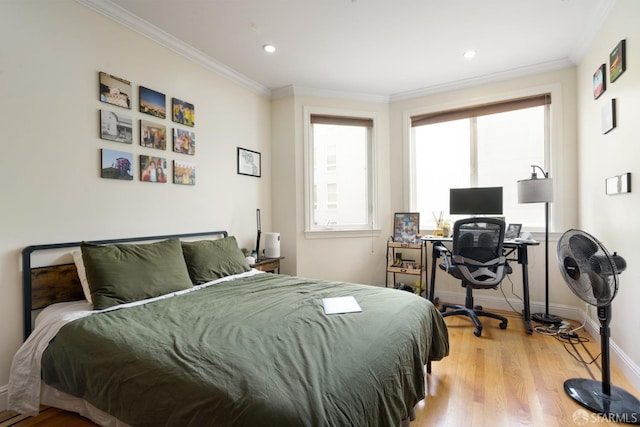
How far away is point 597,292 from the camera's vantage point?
1.71 m

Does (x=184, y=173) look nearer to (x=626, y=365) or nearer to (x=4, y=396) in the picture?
(x=4, y=396)

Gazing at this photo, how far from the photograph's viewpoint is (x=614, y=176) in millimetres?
2156

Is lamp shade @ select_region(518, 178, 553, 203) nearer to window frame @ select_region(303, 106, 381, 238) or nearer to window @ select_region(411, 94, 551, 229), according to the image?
window @ select_region(411, 94, 551, 229)

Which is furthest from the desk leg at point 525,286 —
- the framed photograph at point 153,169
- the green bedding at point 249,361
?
the framed photograph at point 153,169

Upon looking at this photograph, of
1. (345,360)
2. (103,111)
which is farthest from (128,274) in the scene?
(345,360)

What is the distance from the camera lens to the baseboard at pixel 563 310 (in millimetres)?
1962

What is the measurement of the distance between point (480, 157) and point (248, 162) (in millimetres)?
2816

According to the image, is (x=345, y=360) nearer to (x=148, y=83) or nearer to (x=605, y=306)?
(x=605, y=306)

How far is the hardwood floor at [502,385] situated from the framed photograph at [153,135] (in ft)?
6.21

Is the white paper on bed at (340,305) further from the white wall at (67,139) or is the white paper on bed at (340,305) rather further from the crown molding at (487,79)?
the crown molding at (487,79)

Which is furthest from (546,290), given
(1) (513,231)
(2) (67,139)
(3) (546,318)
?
(2) (67,139)

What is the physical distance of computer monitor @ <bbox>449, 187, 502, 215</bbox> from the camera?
128 inches

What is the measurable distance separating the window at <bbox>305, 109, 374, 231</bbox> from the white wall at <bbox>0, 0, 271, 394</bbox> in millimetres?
1541

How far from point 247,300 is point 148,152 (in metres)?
1.56
